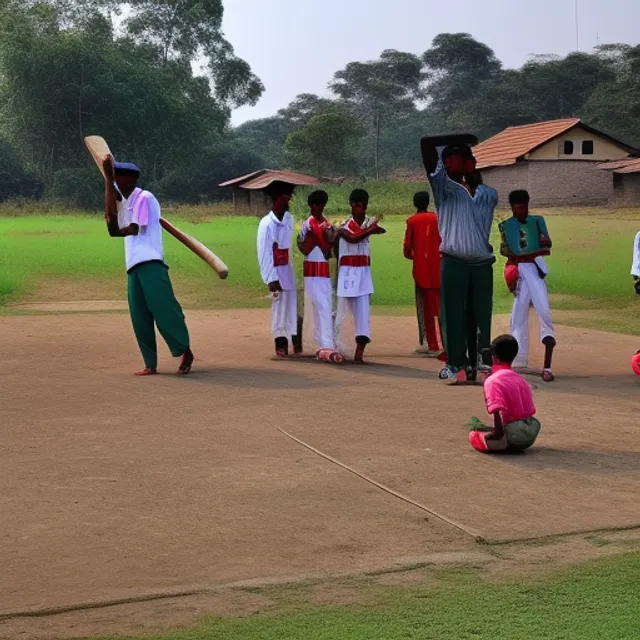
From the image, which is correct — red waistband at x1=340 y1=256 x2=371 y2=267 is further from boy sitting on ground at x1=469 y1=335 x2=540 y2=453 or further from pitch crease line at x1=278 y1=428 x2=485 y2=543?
boy sitting on ground at x1=469 y1=335 x2=540 y2=453

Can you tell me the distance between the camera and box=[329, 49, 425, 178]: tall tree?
232ft

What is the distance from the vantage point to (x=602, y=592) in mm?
4285

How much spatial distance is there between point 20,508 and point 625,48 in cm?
6120

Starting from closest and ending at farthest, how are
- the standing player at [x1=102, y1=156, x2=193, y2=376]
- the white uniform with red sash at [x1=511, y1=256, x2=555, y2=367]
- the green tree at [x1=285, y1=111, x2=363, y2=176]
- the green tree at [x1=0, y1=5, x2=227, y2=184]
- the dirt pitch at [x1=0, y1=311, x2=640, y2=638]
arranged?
the dirt pitch at [x1=0, y1=311, x2=640, y2=638], the standing player at [x1=102, y1=156, x2=193, y2=376], the white uniform with red sash at [x1=511, y1=256, x2=555, y2=367], the green tree at [x1=0, y1=5, x2=227, y2=184], the green tree at [x1=285, y1=111, x2=363, y2=176]

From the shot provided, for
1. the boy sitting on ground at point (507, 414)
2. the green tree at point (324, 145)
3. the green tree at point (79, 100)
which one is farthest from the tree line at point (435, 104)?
the boy sitting on ground at point (507, 414)

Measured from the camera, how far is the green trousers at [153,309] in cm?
996

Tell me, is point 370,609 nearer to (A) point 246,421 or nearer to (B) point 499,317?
(A) point 246,421

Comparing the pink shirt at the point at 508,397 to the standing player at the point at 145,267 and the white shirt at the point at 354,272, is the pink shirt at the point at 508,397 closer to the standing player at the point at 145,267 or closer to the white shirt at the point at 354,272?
the standing player at the point at 145,267

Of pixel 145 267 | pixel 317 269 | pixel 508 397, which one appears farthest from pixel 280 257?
pixel 508 397

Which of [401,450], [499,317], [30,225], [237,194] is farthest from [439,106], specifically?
[401,450]

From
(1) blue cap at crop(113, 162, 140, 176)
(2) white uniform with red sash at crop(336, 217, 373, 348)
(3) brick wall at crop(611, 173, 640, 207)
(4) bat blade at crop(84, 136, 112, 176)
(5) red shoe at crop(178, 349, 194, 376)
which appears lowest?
(5) red shoe at crop(178, 349, 194, 376)

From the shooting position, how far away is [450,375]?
31.6 ft

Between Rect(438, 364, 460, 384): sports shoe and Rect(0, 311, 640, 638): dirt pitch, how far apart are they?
0.16 meters

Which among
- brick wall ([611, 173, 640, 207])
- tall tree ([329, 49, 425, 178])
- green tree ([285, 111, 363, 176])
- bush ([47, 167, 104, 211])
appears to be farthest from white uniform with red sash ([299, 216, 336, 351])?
tall tree ([329, 49, 425, 178])
